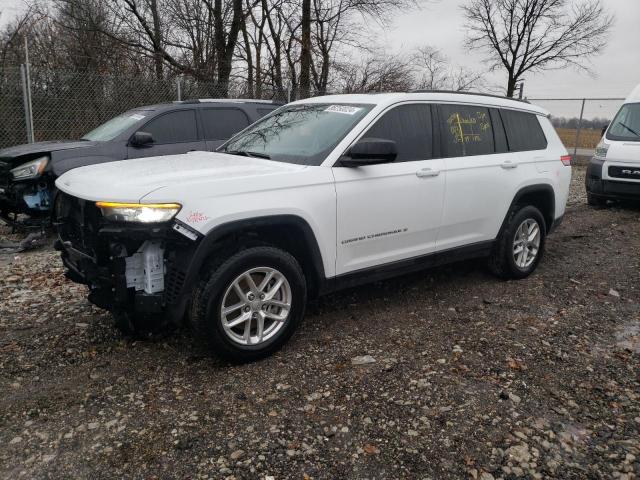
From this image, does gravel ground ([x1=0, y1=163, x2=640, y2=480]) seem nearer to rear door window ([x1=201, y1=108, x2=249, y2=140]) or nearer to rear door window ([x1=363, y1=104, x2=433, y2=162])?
rear door window ([x1=363, y1=104, x2=433, y2=162])

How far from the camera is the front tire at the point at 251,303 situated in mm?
3025

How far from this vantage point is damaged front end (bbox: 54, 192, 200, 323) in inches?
112

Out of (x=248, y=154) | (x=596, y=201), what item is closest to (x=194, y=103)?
(x=248, y=154)

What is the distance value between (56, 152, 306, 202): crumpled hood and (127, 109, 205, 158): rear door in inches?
119

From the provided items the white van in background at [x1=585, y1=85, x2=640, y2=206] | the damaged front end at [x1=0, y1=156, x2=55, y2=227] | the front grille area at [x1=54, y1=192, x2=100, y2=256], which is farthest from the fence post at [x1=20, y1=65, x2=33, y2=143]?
the white van in background at [x1=585, y1=85, x2=640, y2=206]

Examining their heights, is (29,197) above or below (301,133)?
below

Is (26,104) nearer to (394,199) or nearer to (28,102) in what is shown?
(28,102)

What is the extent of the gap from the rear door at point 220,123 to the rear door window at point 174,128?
16 centimetres

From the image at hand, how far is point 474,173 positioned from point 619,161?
557 cm

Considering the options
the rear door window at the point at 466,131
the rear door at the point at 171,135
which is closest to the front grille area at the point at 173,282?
the rear door window at the point at 466,131

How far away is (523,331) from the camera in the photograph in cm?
392

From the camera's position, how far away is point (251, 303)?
3.22 metres

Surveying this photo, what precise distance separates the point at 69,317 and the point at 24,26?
15753mm

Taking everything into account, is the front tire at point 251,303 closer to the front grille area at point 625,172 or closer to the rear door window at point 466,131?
the rear door window at point 466,131
